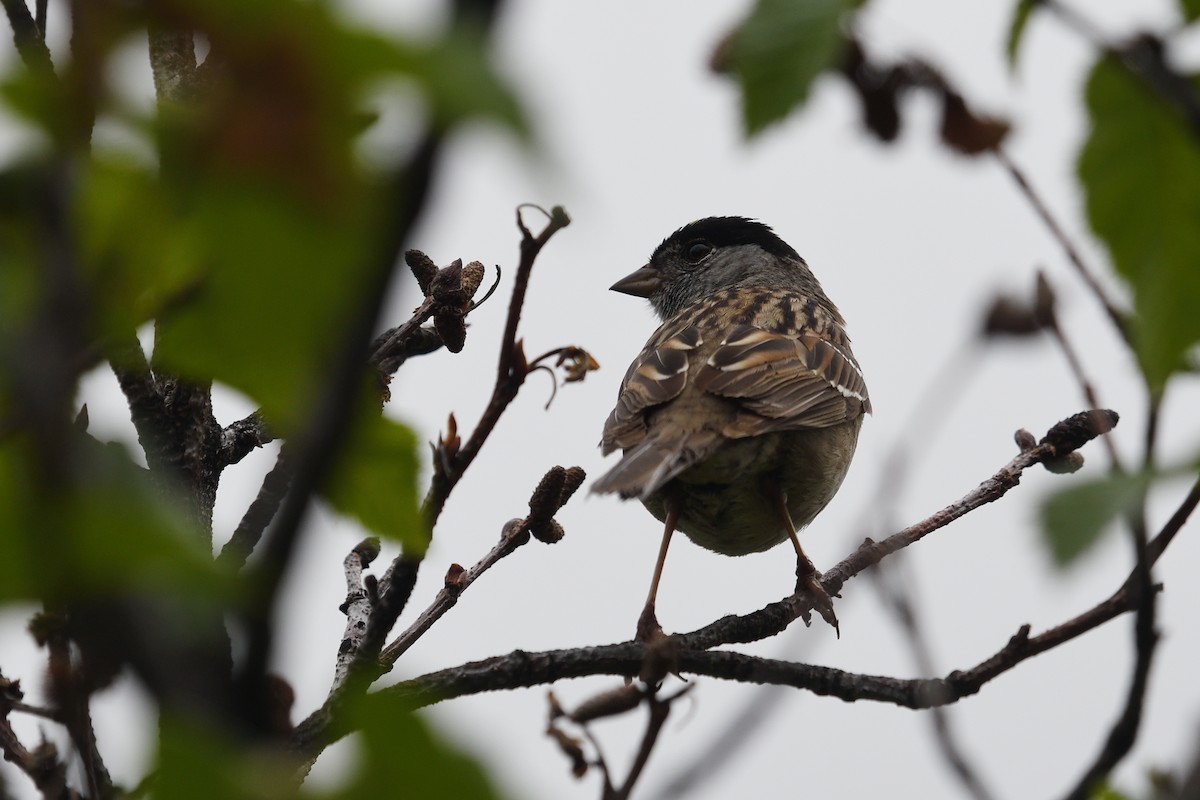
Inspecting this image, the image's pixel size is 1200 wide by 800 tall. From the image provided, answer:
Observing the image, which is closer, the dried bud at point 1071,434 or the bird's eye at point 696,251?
the dried bud at point 1071,434

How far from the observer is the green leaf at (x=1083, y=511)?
1331 millimetres

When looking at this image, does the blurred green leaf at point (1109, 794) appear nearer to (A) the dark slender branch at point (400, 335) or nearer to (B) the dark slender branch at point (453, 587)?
(B) the dark slender branch at point (453, 587)

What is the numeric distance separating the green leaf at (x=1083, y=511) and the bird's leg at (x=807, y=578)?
332 centimetres

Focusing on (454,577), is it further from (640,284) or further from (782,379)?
(640,284)

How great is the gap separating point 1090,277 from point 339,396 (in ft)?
4.21

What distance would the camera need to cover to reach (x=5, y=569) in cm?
115

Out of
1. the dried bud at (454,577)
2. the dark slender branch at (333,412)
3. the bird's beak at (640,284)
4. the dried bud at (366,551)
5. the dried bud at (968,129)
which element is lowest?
the dark slender branch at (333,412)

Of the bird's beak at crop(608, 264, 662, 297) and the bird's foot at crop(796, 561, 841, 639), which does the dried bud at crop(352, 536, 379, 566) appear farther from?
the bird's beak at crop(608, 264, 662, 297)

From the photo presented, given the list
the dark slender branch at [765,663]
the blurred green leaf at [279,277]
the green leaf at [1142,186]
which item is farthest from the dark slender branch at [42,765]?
the green leaf at [1142,186]

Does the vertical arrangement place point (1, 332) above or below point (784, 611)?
below

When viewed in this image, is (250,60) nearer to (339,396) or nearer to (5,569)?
(339,396)

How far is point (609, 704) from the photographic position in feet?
8.05

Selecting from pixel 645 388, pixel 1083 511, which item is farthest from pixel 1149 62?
pixel 645 388

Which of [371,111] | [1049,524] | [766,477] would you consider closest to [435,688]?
[1049,524]
